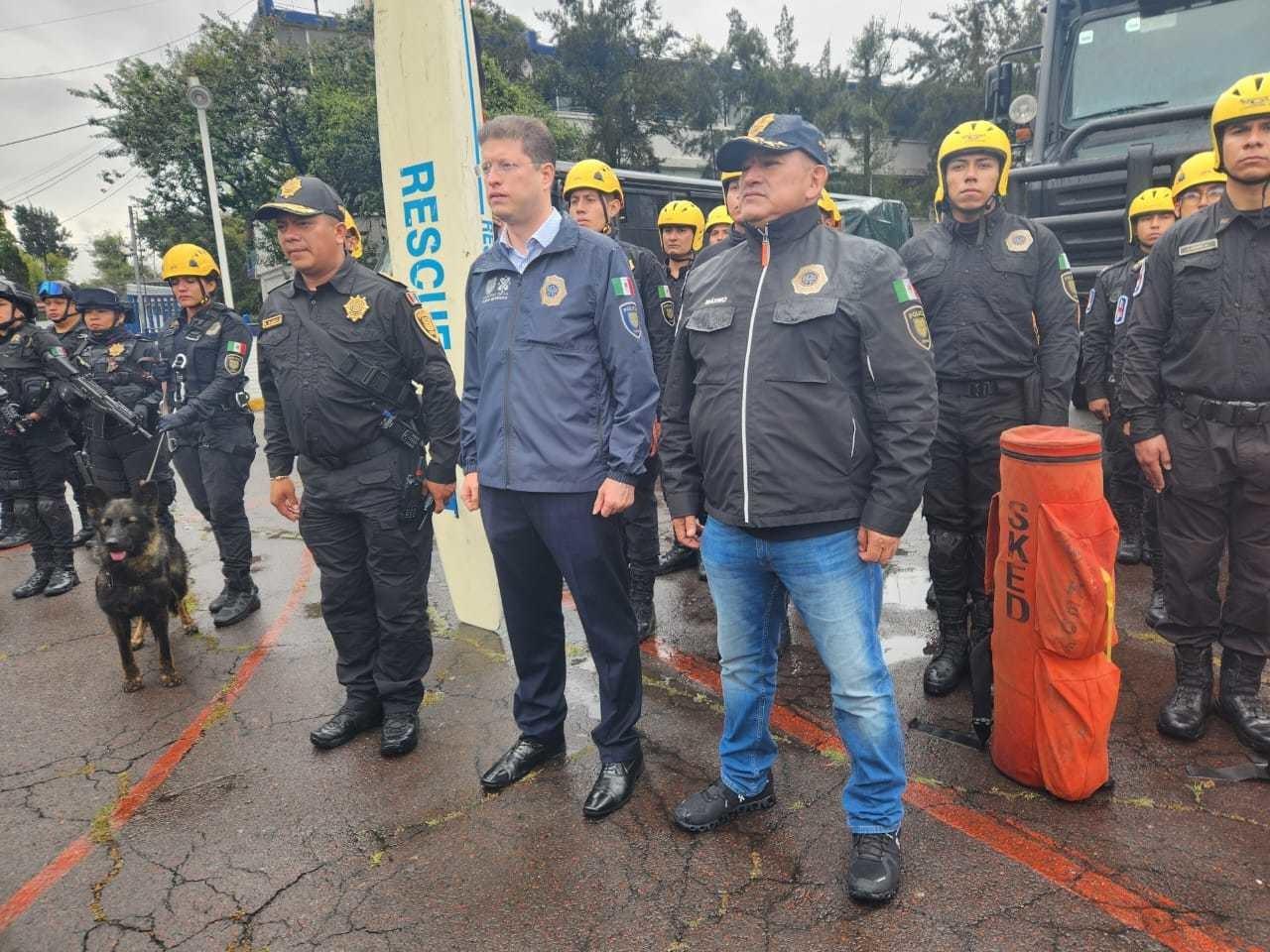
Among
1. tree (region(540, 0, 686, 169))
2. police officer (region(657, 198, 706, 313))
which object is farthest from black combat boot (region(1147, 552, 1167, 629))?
tree (region(540, 0, 686, 169))

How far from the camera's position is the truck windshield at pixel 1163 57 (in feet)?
20.1

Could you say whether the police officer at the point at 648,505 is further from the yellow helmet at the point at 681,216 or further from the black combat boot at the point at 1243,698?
the black combat boot at the point at 1243,698

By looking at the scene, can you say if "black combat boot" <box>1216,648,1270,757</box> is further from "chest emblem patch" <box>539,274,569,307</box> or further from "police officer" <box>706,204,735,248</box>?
"police officer" <box>706,204,735,248</box>

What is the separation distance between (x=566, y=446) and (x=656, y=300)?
202 centimetres

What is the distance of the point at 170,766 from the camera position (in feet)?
11.4

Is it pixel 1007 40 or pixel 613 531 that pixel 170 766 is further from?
pixel 1007 40

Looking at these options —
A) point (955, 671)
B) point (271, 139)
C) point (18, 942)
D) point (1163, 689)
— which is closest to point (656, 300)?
point (955, 671)

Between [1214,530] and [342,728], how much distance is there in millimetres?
3682

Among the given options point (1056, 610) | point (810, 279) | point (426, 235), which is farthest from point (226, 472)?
point (1056, 610)

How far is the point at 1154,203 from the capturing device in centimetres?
536

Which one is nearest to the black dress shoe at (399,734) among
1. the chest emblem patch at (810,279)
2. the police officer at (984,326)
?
the police officer at (984,326)

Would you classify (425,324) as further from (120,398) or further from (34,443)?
(34,443)

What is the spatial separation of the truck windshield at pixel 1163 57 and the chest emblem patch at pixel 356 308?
6.40m

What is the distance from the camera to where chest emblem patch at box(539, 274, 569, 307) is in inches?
112
